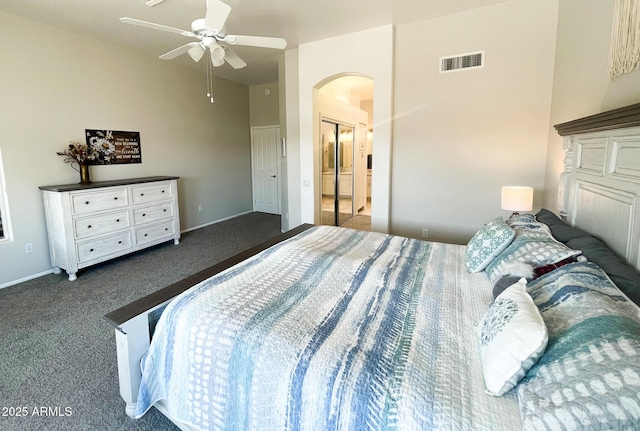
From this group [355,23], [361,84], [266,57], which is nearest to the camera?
[355,23]

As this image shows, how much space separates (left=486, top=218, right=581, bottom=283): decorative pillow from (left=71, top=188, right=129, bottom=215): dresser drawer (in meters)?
4.16

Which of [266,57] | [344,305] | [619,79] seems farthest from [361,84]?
[344,305]

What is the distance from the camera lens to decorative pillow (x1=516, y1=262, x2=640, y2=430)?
28.6 inches

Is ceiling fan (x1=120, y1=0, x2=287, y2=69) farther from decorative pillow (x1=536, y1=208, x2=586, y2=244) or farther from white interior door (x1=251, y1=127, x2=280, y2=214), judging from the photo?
white interior door (x1=251, y1=127, x2=280, y2=214)

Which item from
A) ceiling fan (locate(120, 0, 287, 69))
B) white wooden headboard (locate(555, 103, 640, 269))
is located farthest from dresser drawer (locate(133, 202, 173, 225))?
white wooden headboard (locate(555, 103, 640, 269))

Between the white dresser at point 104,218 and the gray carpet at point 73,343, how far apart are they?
0.22 m

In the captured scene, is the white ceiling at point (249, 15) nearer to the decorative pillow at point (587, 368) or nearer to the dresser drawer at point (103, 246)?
the dresser drawer at point (103, 246)

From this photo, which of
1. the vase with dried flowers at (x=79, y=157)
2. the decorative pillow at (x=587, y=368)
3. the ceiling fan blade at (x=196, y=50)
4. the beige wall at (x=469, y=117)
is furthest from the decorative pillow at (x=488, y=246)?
the vase with dried flowers at (x=79, y=157)

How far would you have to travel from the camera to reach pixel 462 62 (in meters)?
3.41

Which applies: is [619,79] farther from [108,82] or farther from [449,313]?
[108,82]

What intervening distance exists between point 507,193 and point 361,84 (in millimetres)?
4271

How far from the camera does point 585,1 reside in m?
2.33

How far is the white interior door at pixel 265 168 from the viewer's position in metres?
6.66

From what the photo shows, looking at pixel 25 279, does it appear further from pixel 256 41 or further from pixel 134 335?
pixel 256 41
